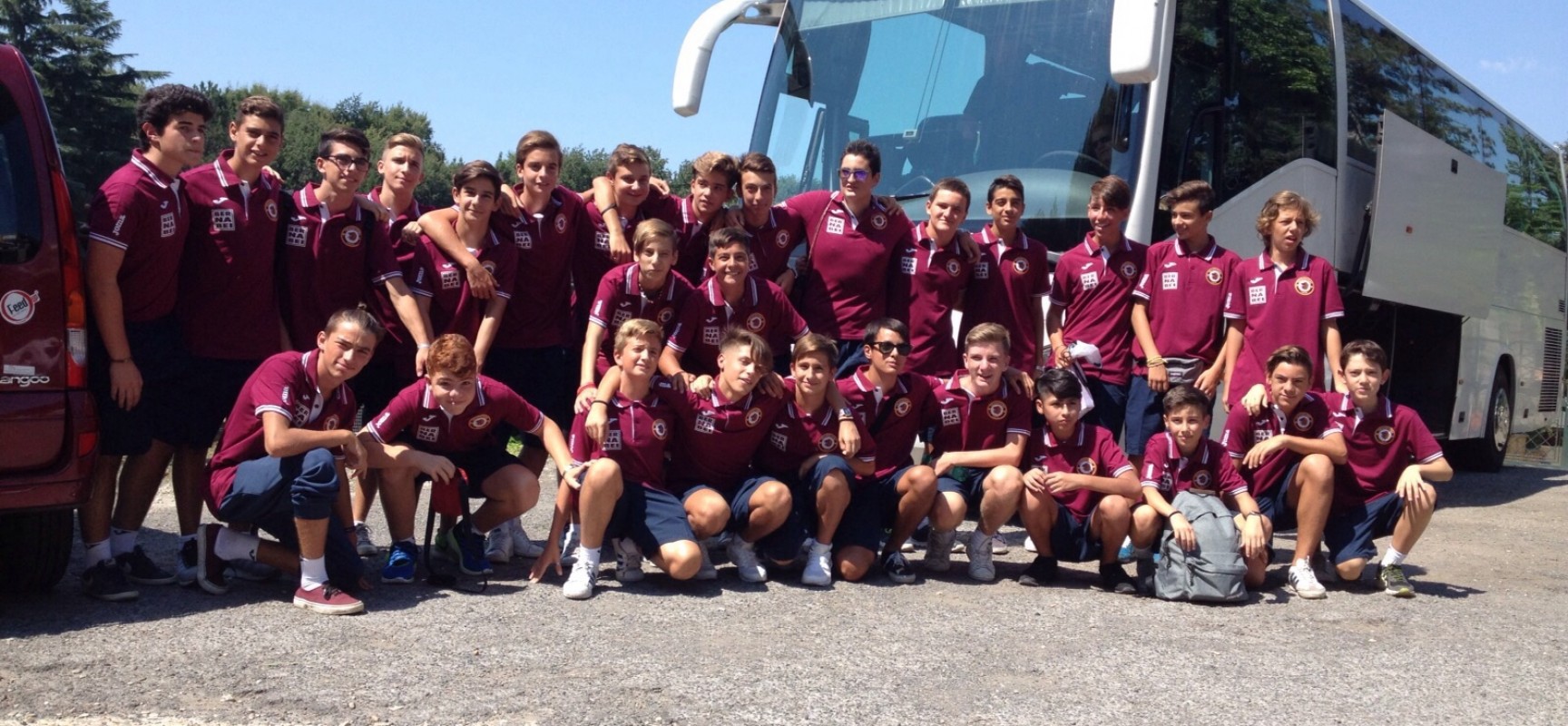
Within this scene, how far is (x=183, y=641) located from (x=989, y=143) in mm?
4877

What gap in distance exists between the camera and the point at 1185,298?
21.7 ft

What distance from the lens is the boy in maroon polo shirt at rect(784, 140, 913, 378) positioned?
6.44 m

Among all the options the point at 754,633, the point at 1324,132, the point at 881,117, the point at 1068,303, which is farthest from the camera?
the point at 1324,132

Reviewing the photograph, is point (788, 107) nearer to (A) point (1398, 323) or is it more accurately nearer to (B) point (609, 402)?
(B) point (609, 402)

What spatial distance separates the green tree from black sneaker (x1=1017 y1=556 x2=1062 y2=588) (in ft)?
125

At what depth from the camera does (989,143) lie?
748 cm

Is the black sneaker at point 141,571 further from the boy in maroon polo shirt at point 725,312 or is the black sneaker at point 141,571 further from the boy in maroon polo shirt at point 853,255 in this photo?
the boy in maroon polo shirt at point 853,255

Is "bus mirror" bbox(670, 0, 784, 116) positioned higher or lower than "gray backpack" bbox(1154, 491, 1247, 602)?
higher

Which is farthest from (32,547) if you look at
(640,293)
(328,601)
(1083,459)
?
(1083,459)

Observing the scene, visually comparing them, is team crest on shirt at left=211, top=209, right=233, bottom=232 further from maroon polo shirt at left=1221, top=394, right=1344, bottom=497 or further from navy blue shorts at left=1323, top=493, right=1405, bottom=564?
navy blue shorts at left=1323, top=493, right=1405, bottom=564

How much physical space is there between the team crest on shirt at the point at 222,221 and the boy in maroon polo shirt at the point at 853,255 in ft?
8.65

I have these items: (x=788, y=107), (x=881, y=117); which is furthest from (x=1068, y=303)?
(x=788, y=107)

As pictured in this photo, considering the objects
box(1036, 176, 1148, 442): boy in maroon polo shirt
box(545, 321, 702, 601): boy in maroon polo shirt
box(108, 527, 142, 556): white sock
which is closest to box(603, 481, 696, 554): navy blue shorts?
box(545, 321, 702, 601): boy in maroon polo shirt

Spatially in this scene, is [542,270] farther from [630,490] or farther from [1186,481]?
[1186,481]
